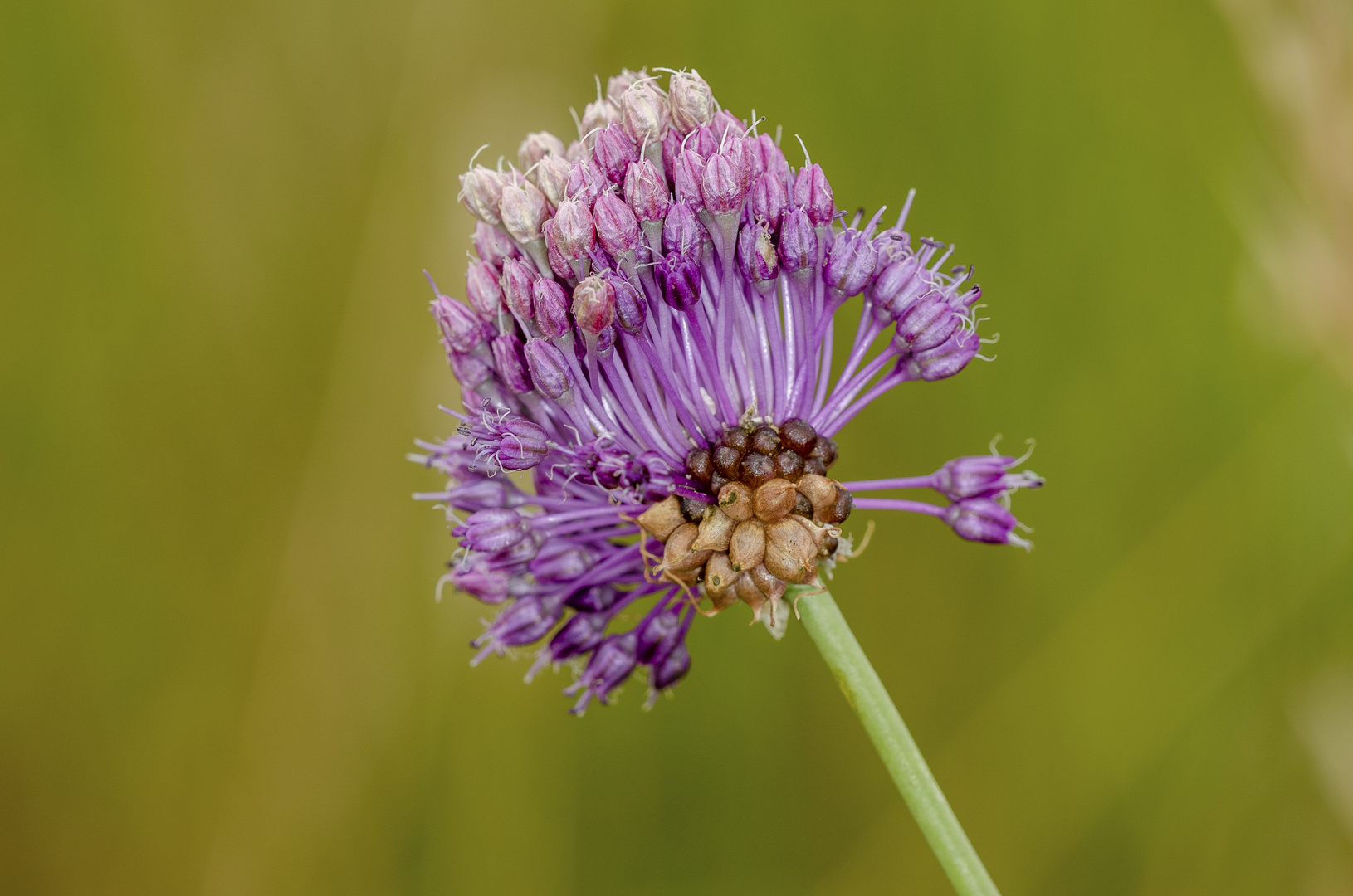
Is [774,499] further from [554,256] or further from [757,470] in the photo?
[554,256]

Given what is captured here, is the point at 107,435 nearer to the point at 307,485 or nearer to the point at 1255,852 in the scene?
the point at 307,485

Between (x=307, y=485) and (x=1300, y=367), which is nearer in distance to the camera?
(x=1300, y=367)

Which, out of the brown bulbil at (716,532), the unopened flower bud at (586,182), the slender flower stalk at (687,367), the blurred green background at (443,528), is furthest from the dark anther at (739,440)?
the blurred green background at (443,528)

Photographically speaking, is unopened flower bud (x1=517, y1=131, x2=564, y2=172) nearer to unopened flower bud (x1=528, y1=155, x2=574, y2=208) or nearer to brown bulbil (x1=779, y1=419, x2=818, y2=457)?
unopened flower bud (x1=528, y1=155, x2=574, y2=208)

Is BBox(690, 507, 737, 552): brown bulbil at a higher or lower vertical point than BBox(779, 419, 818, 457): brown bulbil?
lower

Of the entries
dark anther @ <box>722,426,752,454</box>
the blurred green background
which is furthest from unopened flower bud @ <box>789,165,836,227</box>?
the blurred green background

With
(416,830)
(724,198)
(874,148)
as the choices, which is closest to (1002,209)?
(874,148)
